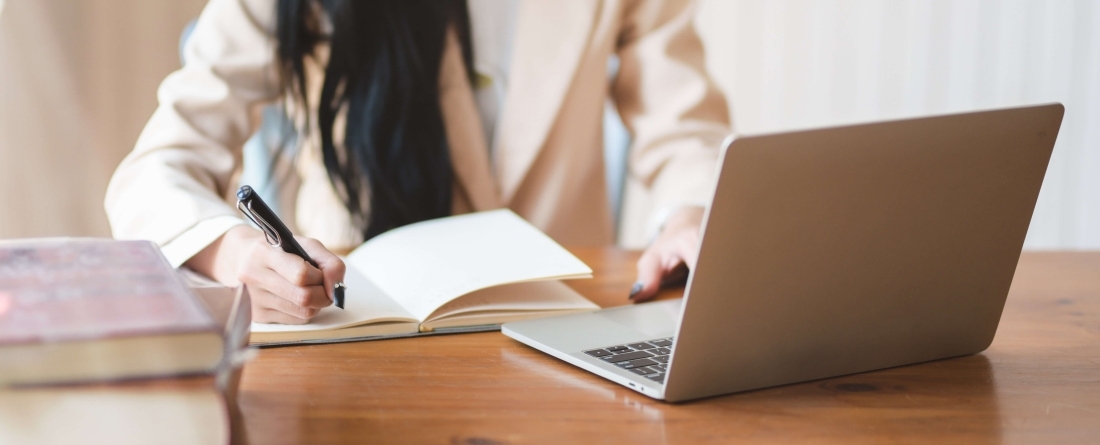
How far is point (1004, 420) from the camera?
0.48 meters

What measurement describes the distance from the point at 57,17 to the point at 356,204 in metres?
1.01

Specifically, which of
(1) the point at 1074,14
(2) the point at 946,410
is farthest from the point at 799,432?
(1) the point at 1074,14

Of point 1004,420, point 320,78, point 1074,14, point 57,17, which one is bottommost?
point 1074,14

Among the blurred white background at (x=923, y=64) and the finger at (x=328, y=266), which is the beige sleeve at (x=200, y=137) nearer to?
the finger at (x=328, y=266)

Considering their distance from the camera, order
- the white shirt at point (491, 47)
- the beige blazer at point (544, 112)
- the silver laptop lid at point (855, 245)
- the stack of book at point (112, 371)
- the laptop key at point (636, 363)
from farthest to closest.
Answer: the white shirt at point (491, 47), the beige blazer at point (544, 112), the laptop key at point (636, 363), the silver laptop lid at point (855, 245), the stack of book at point (112, 371)

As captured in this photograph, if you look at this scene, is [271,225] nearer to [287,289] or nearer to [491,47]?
[287,289]

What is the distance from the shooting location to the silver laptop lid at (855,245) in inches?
17.3

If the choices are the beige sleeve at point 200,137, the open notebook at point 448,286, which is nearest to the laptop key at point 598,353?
the open notebook at point 448,286

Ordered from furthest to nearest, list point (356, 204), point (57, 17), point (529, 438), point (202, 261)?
point (57, 17) → point (356, 204) → point (202, 261) → point (529, 438)

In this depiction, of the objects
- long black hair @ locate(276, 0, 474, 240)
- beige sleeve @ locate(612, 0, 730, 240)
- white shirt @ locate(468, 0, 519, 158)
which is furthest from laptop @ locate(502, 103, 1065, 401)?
white shirt @ locate(468, 0, 519, 158)

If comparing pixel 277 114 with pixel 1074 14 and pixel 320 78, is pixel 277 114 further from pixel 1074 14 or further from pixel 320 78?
pixel 1074 14

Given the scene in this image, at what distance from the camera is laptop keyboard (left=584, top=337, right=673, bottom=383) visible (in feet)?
1.74

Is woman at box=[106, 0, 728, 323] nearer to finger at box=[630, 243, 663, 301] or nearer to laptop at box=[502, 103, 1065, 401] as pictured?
finger at box=[630, 243, 663, 301]

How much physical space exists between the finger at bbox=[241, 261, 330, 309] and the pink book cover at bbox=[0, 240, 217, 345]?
6.2 inches
